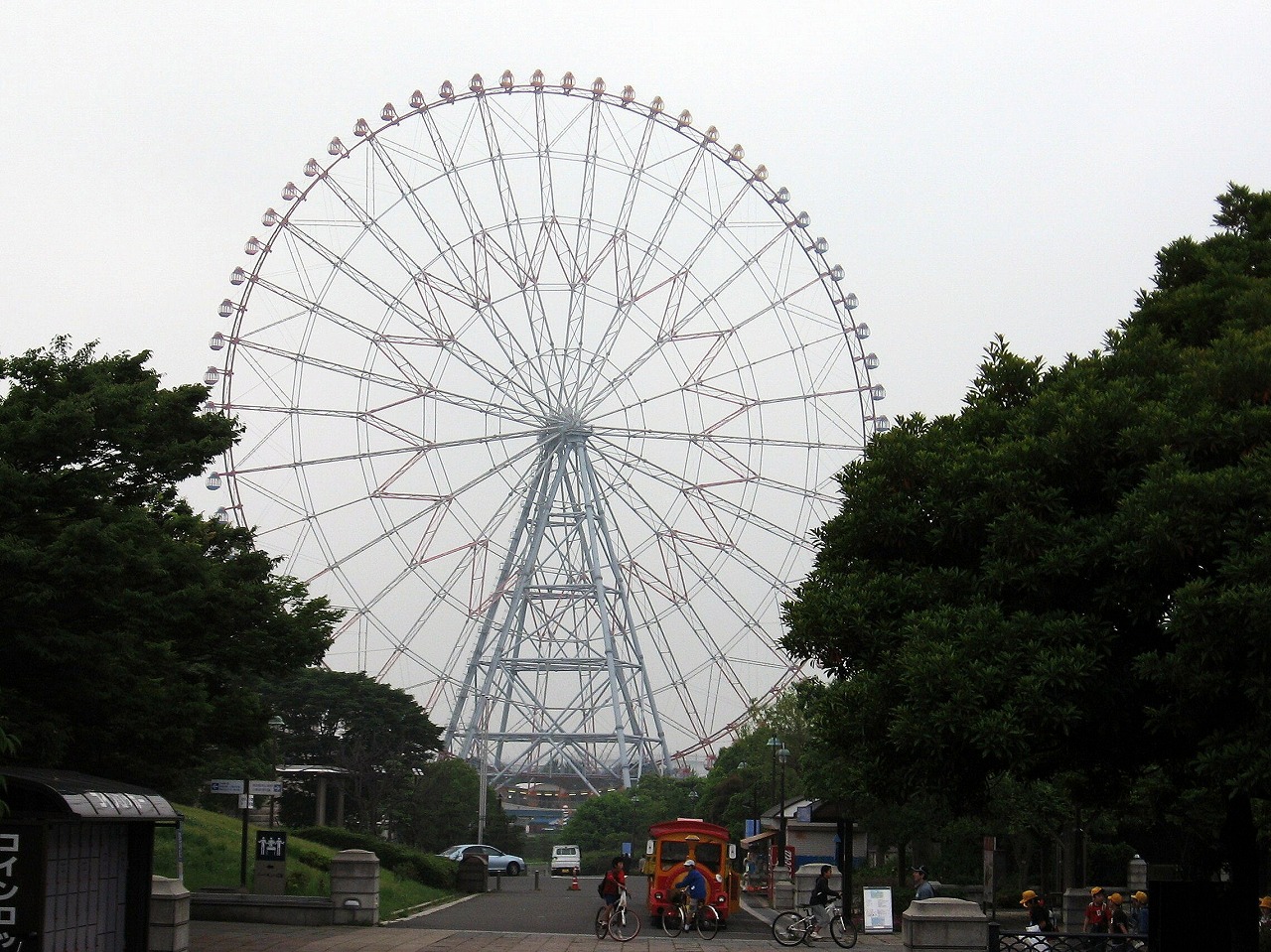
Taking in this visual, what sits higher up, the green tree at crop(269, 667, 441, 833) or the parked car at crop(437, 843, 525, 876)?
the green tree at crop(269, 667, 441, 833)

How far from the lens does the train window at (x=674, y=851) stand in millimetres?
33469

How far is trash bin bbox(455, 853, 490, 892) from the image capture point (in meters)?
43.0

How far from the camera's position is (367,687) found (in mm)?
70312

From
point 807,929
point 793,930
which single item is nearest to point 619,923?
point 793,930

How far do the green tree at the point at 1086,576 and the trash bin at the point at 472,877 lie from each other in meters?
27.3

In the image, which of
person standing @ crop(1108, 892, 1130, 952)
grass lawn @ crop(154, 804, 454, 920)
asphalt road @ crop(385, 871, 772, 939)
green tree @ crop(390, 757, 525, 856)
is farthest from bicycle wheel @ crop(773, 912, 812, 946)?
green tree @ crop(390, 757, 525, 856)

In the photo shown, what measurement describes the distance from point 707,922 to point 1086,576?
16377 millimetres

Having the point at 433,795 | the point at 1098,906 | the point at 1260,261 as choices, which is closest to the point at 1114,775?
the point at 1260,261

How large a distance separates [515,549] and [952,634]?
30.4m

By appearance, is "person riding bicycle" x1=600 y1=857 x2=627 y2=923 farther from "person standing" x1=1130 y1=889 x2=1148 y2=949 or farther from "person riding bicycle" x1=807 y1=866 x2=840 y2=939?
"person standing" x1=1130 y1=889 x2=1148 y2=949

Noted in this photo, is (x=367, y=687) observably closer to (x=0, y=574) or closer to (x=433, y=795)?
(x=433, y=795)

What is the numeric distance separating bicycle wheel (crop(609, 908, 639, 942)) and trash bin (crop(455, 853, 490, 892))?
57.0 feet

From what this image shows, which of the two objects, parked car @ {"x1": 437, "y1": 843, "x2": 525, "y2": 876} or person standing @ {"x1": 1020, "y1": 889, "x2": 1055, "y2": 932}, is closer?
person standing @ {"x1": 1020, "y1": 889, "x2": 1055, "y2": 932}

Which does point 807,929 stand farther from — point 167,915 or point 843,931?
point 167,915
